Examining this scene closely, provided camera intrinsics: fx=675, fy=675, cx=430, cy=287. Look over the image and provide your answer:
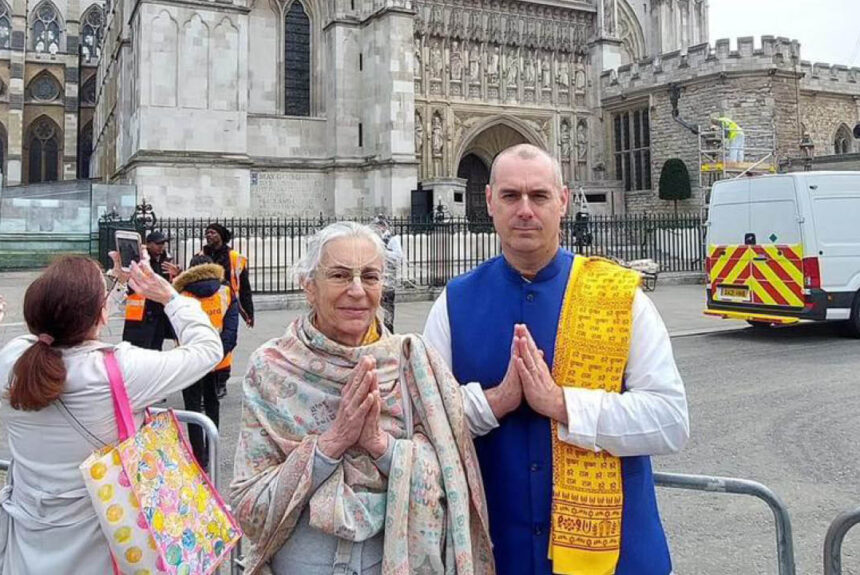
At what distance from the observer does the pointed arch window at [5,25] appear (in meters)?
42.3

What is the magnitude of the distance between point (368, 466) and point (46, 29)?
5363cm

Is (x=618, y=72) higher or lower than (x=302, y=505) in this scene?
higher

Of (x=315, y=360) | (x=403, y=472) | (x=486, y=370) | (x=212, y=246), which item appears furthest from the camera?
(x=212, y=246)

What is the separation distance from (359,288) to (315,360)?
205 mm

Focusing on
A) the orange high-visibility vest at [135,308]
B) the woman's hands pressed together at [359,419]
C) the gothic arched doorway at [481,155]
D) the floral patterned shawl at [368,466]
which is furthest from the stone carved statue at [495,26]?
the woman's hands pressed together at [359,419]

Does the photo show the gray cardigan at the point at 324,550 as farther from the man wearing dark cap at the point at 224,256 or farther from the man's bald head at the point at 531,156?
the man wearing dark cap at the point at 224,256

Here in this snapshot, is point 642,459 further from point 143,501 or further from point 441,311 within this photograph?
point 143,501

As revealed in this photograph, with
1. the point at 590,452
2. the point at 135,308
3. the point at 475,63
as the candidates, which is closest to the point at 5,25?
the point at 475,63

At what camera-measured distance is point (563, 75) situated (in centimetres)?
2631

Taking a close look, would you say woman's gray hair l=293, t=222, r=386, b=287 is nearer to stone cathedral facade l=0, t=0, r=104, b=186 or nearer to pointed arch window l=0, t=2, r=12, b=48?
stone cathedral facade l=0, t=0, r=104, b=186

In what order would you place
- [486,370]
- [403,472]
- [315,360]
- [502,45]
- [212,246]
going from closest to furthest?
[403,472] → [315,360] → [486,370] → [212,246] → [502,45]

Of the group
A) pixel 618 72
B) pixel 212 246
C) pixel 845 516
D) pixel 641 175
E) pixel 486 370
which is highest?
pixel 618 72

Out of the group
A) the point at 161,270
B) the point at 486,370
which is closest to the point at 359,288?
the point at 486,370

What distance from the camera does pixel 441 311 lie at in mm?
1843
